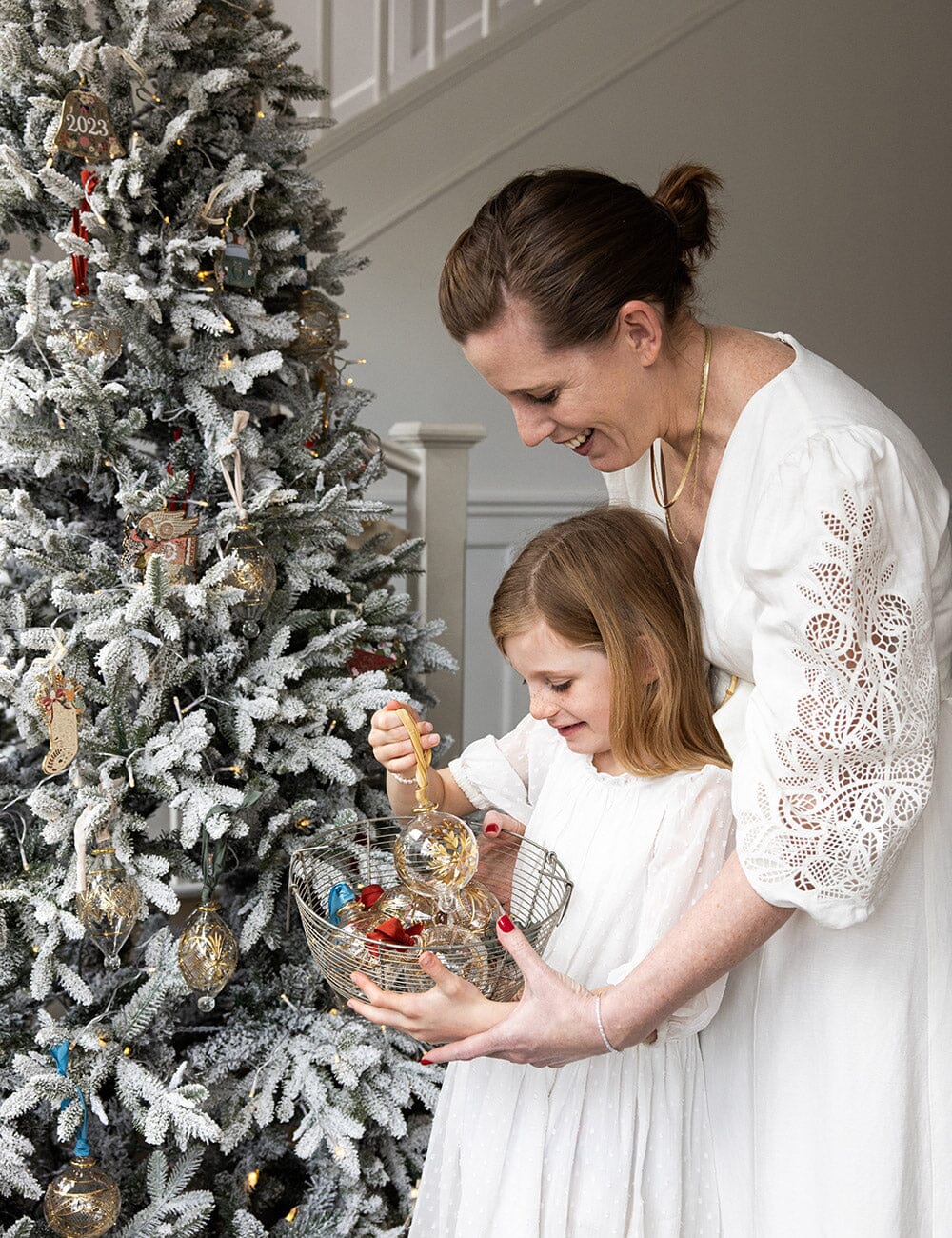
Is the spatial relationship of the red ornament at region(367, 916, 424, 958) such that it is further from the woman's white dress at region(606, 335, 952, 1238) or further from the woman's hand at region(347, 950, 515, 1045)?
the woman's white dress at region(606, 335, 952, 1238)

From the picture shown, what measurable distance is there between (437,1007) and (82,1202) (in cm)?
73

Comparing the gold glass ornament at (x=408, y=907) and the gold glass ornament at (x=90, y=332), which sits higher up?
the gold glass ornament at (x=90, y=332)

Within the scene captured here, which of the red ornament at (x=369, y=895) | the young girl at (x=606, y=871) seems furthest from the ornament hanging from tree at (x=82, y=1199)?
the red ornament at (x=369, y=895)

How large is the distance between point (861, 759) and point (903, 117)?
11.1 feet

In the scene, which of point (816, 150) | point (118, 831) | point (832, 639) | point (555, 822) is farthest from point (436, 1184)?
point (816, 150)

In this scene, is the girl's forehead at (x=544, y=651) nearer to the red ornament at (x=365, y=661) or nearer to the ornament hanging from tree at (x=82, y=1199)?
the red ornament at (x=365, y=661)

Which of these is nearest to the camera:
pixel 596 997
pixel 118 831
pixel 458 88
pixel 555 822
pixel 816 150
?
pixel 596 997

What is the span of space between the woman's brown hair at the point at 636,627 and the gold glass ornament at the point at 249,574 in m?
0.43

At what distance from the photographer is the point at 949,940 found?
1.15 meters

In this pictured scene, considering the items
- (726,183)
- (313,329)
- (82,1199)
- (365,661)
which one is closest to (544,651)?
(365,661)

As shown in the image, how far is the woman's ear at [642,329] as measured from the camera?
1162 mm

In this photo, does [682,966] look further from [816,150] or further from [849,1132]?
[816,150]

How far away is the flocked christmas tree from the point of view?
1595 mm

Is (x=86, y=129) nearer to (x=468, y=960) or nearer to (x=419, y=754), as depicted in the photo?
(x=419, y=754)
